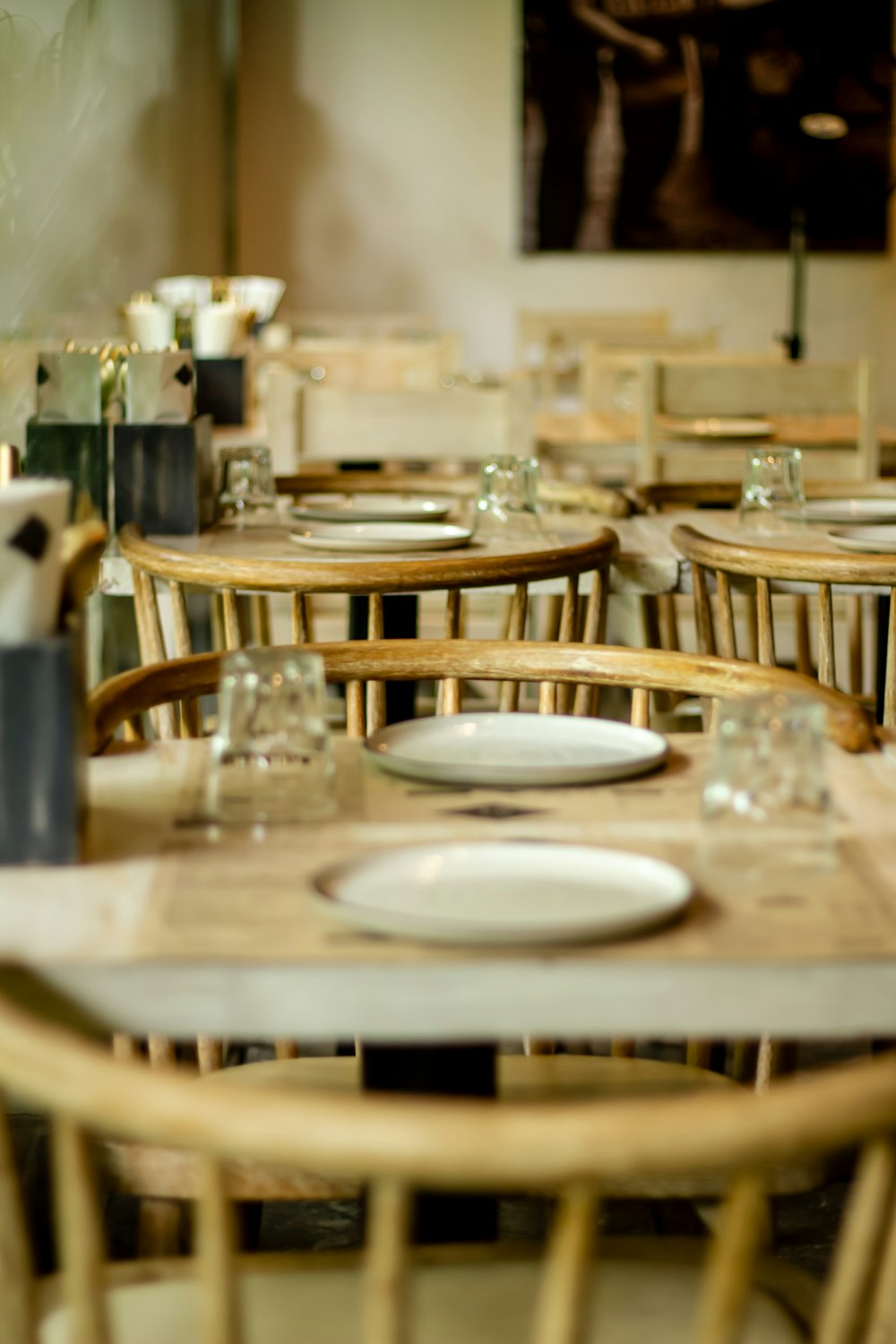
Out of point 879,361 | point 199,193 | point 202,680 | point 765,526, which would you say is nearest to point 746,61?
point 879,361

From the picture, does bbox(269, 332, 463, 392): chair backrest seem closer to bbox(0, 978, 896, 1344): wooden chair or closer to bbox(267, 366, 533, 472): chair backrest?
bbox(267, 366, 533, 472): chair backrest

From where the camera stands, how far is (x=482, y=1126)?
577 mm

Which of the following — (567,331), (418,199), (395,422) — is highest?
(418,199)

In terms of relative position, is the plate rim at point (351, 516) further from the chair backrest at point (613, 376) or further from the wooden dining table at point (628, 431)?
the chair backrest at point (613, 376)

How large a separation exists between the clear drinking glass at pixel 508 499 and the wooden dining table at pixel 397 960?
1.29 meters

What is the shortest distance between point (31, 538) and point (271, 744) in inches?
7.8

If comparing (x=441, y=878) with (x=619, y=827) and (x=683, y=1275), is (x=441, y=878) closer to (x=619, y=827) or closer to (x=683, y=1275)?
(x=619, y=827)

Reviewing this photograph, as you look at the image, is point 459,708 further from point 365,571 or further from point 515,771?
point 515,771

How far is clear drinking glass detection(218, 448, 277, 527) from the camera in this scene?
2.34 metres

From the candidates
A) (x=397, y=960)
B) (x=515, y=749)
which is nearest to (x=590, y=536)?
(x=515, y=749)

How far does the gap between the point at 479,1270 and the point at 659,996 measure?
247 mm

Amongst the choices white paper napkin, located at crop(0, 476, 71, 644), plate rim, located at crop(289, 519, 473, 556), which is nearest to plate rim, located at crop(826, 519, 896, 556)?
plate rim, located at crop(289, 519, 473, 556)

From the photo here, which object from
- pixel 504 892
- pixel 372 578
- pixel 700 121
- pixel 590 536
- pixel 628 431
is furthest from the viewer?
pixel 700 121

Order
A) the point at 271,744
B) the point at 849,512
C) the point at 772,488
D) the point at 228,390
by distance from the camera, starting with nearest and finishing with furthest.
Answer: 1. the point at 271,744
2. the point at 772,488
3. the point at 849,512
4. the point at 228,390
